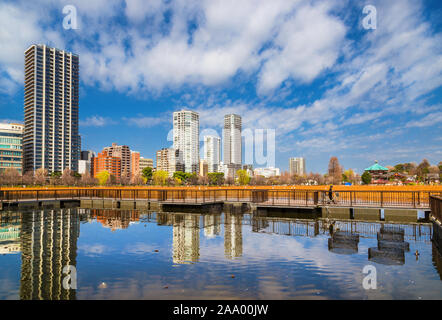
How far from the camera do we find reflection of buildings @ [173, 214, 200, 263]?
1142cm

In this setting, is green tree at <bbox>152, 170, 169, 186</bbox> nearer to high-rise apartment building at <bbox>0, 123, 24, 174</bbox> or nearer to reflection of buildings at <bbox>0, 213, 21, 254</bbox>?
high-rise apartment building at <bbox>0, 123, 24, 174</bbox>

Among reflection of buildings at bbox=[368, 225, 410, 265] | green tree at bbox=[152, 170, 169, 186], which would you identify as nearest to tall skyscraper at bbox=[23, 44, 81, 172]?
green tree at bbox=[152, 170, 169, 186]

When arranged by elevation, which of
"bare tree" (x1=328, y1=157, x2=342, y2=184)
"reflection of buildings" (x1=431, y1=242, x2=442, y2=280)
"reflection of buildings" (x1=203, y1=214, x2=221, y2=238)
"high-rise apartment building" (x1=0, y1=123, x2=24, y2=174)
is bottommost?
"reflection of buildings" (x1=203, y1=214, x2=221, y2=238)

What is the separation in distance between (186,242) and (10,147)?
6314 inches

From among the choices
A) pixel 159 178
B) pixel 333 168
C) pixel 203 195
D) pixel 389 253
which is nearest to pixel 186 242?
pixel 389 253

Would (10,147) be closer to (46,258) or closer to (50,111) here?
(50,111)

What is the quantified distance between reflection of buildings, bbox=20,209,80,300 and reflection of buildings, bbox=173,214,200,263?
4290 mm

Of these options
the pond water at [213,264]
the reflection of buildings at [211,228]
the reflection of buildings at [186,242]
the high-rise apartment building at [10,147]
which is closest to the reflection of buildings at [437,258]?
the pond water at [213,264]

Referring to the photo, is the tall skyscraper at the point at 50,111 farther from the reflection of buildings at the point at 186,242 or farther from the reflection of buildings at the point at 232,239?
the reflection of buildings at the point at 232,239

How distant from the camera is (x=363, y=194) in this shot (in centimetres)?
3106

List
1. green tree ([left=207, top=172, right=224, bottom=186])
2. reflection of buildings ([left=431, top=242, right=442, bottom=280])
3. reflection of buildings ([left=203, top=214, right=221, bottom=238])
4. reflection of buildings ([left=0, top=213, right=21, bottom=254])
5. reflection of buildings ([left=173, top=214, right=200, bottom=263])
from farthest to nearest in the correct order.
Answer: green tree ([left=207, top=172, right=224, bottom=186]) → reflection of buildings ([left=203, top=214, right=221, bottom=238]) → reflection of buildings ([left=0, top=213, right=21, bottom=254]) → reflection of buildings ([left=173, top=214, right=200, bottom=263]) → reflection of buildings ([left=431, top=242, right=442, bottom=280])

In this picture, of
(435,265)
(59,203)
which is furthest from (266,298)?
(59,203)

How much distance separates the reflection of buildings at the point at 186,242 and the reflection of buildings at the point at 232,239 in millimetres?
1472
